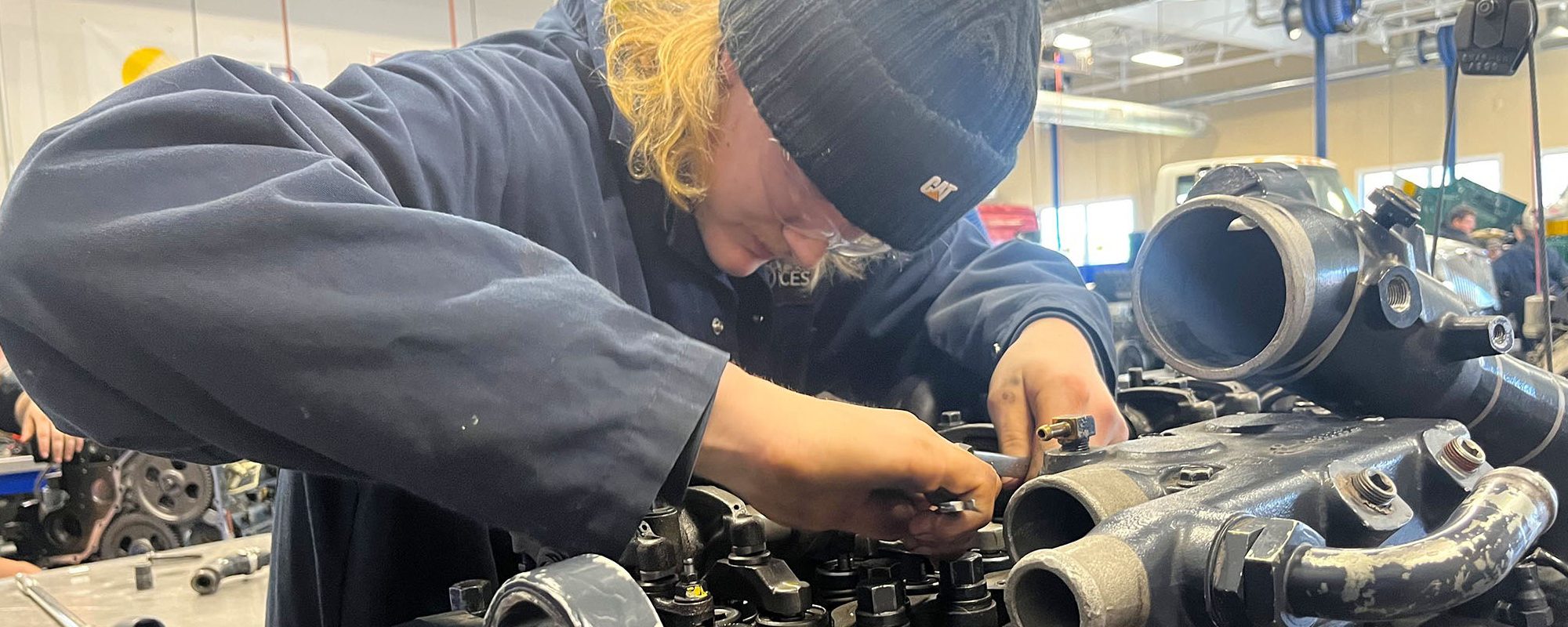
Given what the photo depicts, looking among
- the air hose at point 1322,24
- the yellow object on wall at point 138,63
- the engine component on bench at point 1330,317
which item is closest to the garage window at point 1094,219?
the air hose at point 1322,24

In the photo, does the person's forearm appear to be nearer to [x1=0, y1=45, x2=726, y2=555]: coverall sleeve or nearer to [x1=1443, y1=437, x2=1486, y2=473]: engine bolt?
[x1=0, y1=45, x2=726, y2=555]: coverall sleeve

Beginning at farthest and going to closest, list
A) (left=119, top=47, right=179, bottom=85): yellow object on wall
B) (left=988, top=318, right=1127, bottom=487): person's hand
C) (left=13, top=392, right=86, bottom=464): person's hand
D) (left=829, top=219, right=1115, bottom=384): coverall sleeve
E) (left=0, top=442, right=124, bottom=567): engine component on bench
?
(left=119, top=47, right=179, bottom=85): yellow object on wall < (left=0, top=442, right=124, bottom=567): engine component on bench < (left=13, top=392, right=86, bottom=464): person's hand < (left=829, top=219, right=1115, bottom=384): coverall sleeve < (left=988, top=318, right=1127, bottom=487): person's hand

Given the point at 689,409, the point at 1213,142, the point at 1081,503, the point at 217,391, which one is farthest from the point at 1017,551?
the point at 1213,142

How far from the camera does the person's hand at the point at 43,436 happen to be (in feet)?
8.91

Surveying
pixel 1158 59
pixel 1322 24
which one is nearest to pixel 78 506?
pixel 1322 24

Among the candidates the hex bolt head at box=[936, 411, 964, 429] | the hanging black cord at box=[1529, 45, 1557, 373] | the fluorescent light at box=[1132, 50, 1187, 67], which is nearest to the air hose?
the hanging black cord at box=[1529, 45, 1557, 373]

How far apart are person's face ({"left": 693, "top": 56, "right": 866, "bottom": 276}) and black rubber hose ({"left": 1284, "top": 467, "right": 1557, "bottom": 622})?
1.70 ft

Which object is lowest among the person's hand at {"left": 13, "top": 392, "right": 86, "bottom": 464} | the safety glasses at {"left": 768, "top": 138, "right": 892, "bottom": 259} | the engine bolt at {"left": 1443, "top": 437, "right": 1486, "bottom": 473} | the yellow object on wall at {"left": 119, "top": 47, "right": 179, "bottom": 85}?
the person's hand at {"left": 13, "top": 392, "right": 86, "bottom": 464}

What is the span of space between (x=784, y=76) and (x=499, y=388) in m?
0.41

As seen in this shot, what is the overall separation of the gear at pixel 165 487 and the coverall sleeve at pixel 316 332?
2487 mm

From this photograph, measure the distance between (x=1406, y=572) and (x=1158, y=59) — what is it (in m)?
10.9

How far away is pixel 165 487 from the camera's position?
9.45ft

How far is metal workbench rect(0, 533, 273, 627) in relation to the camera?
4.28 feet

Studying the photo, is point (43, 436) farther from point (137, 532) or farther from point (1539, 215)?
point (1539, 215)
